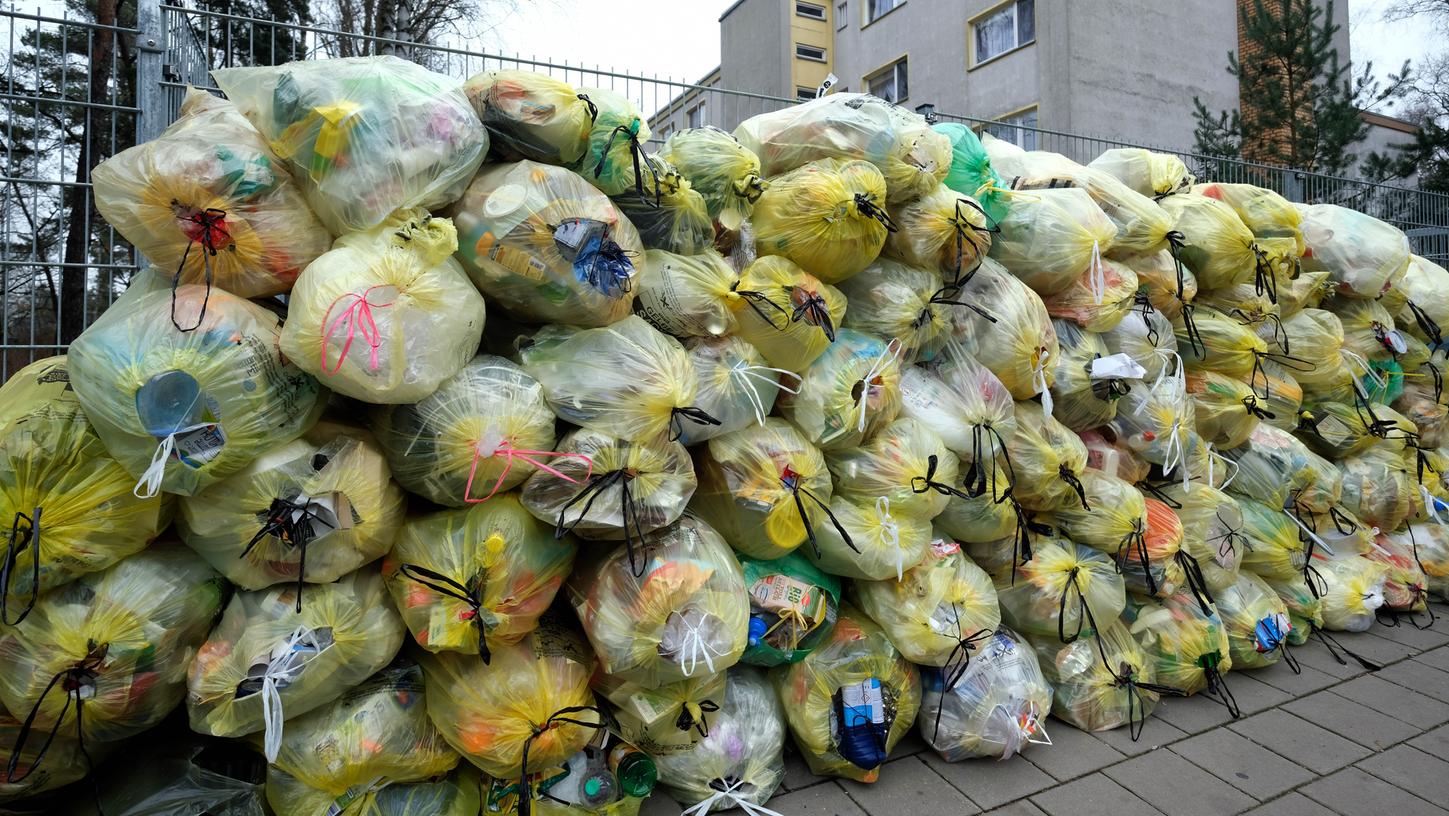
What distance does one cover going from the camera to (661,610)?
82.2 inches

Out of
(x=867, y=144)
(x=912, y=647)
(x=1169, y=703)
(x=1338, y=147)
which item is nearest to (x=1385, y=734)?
(x=1169, y=703)

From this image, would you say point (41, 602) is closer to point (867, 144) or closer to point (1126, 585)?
point (867, 144)

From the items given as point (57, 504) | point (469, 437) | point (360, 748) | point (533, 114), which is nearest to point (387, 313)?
point (469, 437)

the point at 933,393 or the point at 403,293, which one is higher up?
the point at 403,293

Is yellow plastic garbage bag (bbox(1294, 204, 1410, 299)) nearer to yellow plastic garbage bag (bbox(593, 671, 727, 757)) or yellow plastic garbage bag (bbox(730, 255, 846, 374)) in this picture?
yellow plastic garbage bag (bbox(730, 255, 846, 374))

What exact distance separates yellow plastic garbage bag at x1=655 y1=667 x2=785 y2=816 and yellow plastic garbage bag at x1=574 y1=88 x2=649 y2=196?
5.02ft

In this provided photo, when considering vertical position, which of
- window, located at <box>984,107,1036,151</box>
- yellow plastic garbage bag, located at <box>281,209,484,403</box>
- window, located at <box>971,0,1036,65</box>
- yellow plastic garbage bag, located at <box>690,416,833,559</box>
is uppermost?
window, located at <box>971,0,1036,65</box>

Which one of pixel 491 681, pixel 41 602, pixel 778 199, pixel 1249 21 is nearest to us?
pixel 41 602

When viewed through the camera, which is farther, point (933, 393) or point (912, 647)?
point (933, 393)

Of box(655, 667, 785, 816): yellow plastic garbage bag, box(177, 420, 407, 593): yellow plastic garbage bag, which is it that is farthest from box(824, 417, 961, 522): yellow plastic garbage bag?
box(177, 420, 407, 593): yellow plastic garbage bag

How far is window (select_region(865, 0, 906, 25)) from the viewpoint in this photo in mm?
20050

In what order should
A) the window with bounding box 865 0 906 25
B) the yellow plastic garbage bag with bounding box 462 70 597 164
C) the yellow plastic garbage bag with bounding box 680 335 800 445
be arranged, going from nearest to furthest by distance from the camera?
the yellow plastic garbage bag with bounding box 462 70 597 164
the yellow plastic garbage bag with bounding box 680 335 800 445
the window with bounding box 865 0 906 25

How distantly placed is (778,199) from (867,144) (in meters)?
0.40

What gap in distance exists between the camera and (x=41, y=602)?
1801 millimetres
